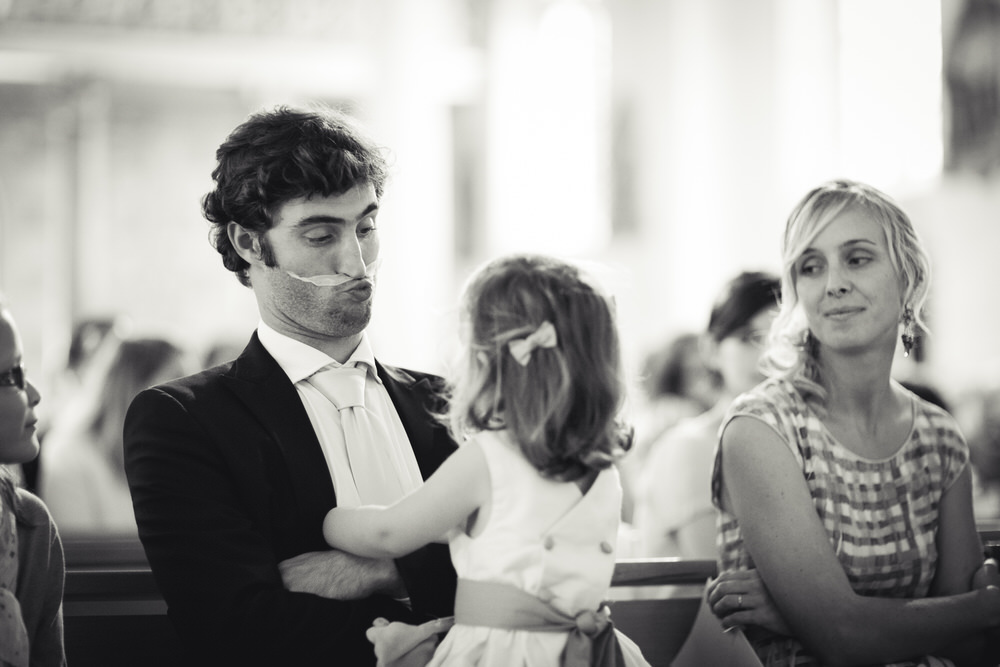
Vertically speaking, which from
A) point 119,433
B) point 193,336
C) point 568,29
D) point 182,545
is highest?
point 568,29

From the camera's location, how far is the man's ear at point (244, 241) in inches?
102

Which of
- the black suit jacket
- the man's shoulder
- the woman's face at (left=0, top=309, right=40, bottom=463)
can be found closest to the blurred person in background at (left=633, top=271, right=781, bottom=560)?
the man's shoulder

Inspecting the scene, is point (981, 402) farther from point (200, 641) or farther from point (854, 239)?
point (200, 641)

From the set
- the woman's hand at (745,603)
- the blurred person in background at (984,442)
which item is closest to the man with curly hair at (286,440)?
the woman's hand at (745,603)

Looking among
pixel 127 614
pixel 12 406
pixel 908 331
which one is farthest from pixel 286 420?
pixel 908 331

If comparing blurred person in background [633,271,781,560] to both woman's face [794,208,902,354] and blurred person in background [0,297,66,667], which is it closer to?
woman's face [794,208,902,354]

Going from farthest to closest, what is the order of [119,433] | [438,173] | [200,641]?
[438,173] < [119,433] < [200,641]

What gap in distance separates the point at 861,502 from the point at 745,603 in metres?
0.37

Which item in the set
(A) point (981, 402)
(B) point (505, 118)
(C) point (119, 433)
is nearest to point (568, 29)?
(B) point (505, 118)

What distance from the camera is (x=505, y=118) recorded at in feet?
51.8

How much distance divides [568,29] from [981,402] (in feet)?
30.0

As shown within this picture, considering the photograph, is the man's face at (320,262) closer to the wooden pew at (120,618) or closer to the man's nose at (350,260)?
the man's nose at (350,260)

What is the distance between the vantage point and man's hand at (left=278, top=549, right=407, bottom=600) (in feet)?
7.55

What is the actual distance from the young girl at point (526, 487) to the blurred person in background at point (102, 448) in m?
2.83
